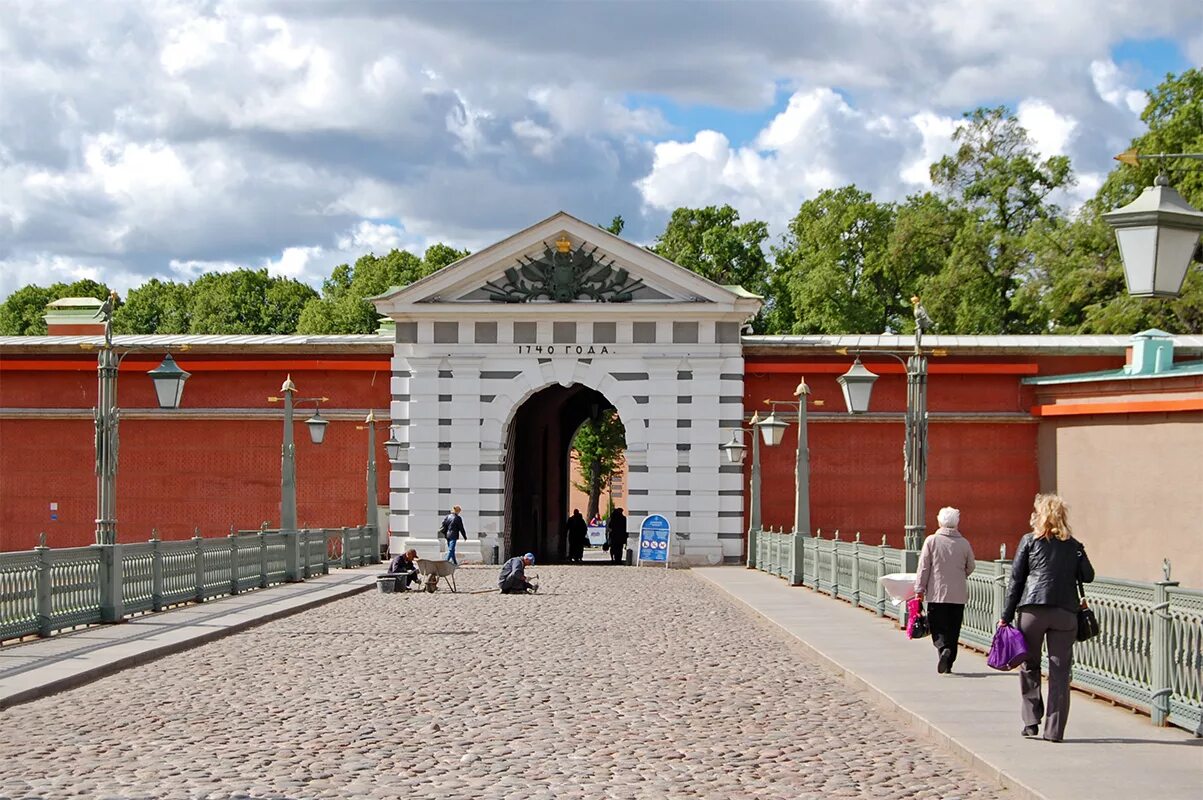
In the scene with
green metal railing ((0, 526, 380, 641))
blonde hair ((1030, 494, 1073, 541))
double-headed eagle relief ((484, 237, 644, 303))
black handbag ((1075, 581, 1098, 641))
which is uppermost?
double-headed eagle relief ((484, 237, 644, 303))

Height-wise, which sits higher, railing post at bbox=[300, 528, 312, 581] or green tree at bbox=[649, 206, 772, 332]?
green tree at bbox=[649, 206, 772, 332]

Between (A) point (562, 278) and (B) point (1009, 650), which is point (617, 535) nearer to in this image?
(A) point (562, 278)

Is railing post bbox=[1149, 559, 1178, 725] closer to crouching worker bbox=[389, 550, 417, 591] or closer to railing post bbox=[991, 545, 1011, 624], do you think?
railing post bbox=[991, 545, 1011, 624]

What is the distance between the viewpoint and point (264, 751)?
1108 cm

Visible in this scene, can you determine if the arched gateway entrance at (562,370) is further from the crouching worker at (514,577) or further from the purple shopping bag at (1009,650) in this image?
the purple shopping bag at (1009,650)

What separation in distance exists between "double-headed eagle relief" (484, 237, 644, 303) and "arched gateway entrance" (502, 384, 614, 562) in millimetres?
3852

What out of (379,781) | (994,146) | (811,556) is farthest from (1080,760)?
(994,146)

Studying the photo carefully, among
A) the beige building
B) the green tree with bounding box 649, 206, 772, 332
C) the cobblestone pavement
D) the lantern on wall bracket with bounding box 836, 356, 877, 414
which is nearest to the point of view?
the cobblestone pavement

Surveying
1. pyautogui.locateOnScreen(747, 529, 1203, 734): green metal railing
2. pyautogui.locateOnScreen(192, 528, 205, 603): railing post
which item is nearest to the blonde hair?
pyautogui.locateOnScreen(747, 529, 1203, 734): green metal railing

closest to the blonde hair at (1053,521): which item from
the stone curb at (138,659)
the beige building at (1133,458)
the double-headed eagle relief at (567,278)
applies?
the stone curb at (138,659)

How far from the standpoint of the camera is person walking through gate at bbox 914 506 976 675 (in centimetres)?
1575

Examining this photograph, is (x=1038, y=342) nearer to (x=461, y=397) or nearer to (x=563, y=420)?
(x=461, y=397)

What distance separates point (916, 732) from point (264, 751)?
16.0 feet

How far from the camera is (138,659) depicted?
55.0ft
